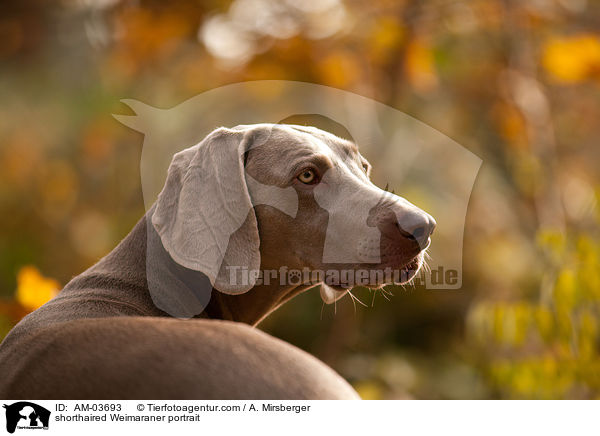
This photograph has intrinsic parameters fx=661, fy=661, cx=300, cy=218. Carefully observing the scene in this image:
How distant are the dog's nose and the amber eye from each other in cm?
40

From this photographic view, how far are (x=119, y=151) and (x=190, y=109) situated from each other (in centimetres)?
191

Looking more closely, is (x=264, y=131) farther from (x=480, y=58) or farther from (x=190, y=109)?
(x=480, y=58)

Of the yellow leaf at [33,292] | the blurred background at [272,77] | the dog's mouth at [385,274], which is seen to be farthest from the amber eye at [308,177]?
the blurred background at [272,77]

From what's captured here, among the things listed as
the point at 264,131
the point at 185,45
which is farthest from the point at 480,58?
the point at 264,131

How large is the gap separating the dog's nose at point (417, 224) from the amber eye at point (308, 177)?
1.32 ft

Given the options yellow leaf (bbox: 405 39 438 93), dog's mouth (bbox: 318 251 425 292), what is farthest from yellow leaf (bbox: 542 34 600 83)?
dog's mouth (bbox: 318 251 425 292)

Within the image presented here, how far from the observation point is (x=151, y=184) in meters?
3.06

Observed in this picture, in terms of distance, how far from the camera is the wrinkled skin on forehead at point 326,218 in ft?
7.91

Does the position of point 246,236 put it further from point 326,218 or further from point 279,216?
point 326,218

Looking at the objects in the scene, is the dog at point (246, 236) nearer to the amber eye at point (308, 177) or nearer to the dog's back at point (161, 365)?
the amber eye at point (308, 177)
